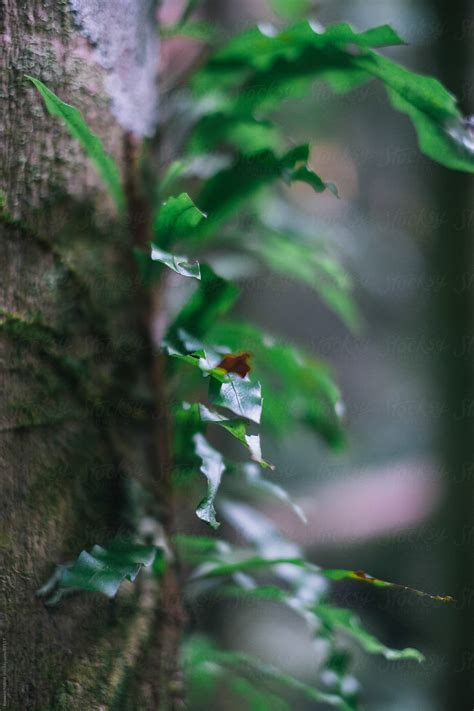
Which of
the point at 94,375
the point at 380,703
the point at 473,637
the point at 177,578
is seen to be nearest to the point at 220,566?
the point at 177,578

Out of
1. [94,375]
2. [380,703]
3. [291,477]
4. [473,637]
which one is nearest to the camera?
[94,375]

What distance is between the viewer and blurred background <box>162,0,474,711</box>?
1.38 meters

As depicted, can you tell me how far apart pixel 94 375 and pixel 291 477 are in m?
1.56

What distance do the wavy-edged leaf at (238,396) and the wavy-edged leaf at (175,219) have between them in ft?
0.47

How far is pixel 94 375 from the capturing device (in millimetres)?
595

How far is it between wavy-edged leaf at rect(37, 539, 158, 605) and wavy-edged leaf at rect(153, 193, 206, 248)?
0.26m

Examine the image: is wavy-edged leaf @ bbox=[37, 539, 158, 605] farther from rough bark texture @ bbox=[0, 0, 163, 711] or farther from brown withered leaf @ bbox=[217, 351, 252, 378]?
brown withered leaf @ bbox=[217, 351, 252, 378]

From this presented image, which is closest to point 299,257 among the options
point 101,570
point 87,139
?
point 87,139

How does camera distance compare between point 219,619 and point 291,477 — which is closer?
point 219,619

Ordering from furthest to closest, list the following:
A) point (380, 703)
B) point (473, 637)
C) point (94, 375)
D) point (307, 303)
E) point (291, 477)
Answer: point (307, 303)
point (291, 477)
point (380, 703)
point (473, 637)
point (94, 375)

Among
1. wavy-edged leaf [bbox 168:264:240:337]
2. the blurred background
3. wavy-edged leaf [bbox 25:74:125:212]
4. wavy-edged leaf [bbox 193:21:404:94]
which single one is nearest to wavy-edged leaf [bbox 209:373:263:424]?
wavy-edged leaf [bbox 168:264:240:337]

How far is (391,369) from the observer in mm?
2322

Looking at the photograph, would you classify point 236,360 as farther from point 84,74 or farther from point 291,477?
point 291,477

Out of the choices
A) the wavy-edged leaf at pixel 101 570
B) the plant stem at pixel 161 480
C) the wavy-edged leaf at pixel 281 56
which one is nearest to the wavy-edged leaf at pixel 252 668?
the plant stem at pixel 161 480
